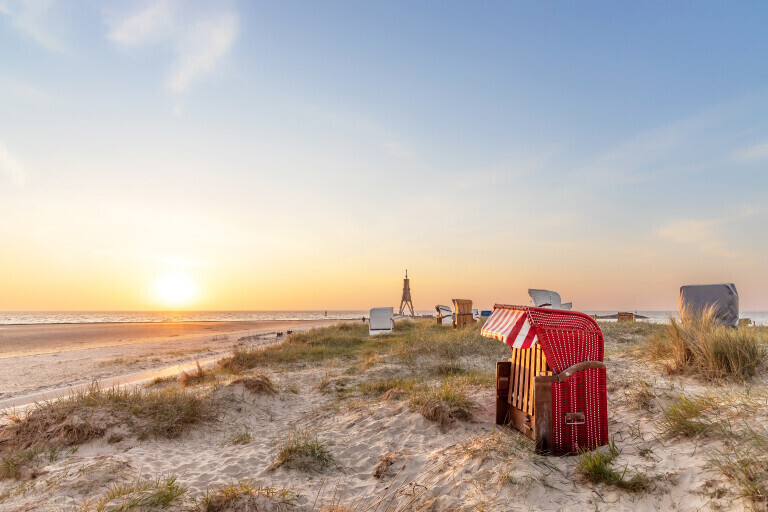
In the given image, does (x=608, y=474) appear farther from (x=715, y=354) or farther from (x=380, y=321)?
(x=380, y=321)

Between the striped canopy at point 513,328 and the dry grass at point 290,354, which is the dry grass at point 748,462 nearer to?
the striped canopy at point 513,328

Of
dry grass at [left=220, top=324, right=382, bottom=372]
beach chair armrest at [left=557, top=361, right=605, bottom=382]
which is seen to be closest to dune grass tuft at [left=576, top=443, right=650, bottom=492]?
beach chair armrest at [left=557, top=361, right=605, bottom=382]

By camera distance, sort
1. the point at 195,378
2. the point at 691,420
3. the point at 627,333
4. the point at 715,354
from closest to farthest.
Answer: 1. the point at 691,420
2. the point at 715,354
3. the point at 195,378
4. the point at 627,333

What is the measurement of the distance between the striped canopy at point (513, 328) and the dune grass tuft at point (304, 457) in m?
2.85

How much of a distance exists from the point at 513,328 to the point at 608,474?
1.89 metres

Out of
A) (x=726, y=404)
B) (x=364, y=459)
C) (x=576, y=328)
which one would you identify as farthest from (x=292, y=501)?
(x=726, y=404)

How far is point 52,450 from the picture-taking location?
557cm

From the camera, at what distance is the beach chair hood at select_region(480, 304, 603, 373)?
4.84 m

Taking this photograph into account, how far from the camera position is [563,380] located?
4816 millimetres

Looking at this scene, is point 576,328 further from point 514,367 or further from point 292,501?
point 292,501

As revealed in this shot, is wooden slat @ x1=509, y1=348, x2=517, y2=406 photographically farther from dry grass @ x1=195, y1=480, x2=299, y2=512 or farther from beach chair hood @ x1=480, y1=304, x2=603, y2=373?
dry grass @ x1=195, y1=480, x2=299, y2=512

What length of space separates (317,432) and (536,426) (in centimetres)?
364

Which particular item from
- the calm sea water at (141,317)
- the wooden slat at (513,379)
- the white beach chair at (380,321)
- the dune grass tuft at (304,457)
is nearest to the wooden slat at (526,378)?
the wooden slat at (513,379)

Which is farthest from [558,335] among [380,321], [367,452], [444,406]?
[380,321]
